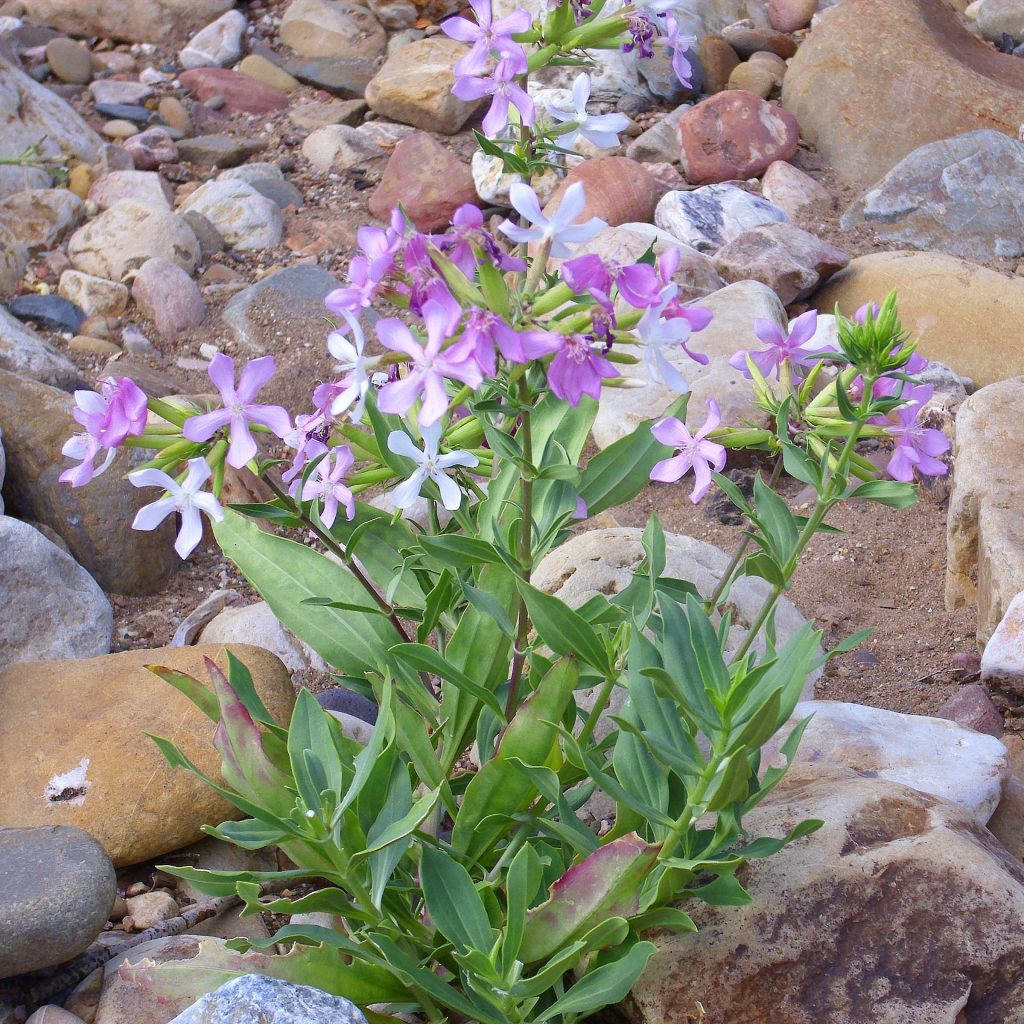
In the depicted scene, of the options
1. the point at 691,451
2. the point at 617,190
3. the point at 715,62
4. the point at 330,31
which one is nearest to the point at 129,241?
the point at 617,190

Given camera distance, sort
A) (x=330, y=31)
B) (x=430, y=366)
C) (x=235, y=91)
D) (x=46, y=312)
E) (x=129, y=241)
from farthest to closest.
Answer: (x=330, y=31)
(x=235, y=91)
(x=129, y=241)
(x=46, y=312)
(x=430, y=366)

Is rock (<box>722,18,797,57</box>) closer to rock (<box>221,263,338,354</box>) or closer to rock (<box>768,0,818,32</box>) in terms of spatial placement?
rock (<box>768,0,818,32</box>)

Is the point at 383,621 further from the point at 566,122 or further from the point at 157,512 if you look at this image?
the point at 566,122

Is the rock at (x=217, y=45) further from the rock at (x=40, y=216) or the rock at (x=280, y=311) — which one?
the rock at (x=280, y=311)

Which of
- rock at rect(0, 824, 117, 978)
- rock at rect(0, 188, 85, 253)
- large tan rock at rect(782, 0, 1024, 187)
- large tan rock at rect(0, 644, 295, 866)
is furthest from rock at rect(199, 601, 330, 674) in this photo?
large tan rock at rect(782, 0, 1024, 187)

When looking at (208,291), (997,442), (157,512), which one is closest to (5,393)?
(208,291)

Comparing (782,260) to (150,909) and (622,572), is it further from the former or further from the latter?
(150,909)

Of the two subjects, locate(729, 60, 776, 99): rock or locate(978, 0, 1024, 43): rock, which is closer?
locate(729, 60, 776, 99): rock
